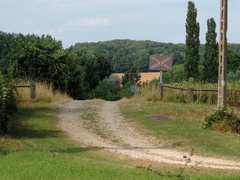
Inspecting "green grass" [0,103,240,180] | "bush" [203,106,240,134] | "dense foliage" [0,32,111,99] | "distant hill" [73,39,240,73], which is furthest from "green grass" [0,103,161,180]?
"distant hill" [73,39,240,73]

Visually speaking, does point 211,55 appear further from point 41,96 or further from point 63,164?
point 63,164

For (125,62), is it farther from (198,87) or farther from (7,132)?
(7,132)

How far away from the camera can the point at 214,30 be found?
2534 inches

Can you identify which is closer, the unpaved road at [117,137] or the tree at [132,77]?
the unpaved road at [117,137]

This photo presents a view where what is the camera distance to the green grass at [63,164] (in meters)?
8.66

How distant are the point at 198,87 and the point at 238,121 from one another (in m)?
10.1

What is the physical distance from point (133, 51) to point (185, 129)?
88.1 meters

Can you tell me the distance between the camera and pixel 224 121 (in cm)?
1627

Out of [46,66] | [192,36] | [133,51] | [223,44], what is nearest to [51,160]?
Result: [223,44]

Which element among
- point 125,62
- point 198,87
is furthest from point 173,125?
point 125,62

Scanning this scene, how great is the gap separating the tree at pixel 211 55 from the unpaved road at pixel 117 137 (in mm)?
40453

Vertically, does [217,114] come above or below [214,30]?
below

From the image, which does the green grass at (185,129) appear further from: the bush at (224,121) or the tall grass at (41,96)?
the tall grass at (41,96)

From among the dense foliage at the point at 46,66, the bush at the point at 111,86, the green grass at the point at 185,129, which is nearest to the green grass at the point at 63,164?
the green grass at the point at 185,129
